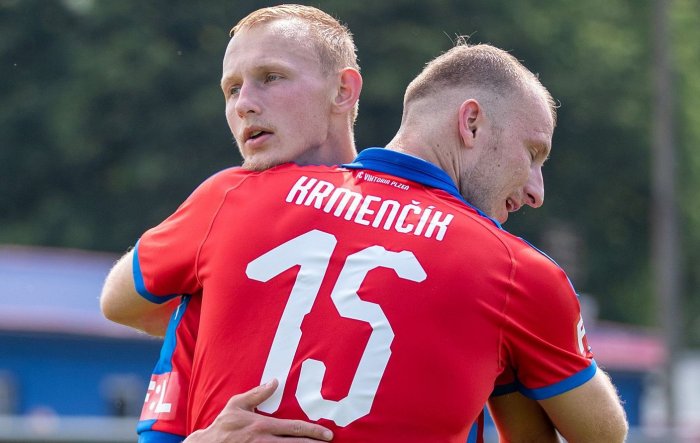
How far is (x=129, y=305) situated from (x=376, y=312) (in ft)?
3.20

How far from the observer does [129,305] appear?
4309mm


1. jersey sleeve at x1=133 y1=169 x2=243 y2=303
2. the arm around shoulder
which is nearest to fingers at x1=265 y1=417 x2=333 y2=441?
jersey sleeve at x1=133 y1=169 x2=243 y2=303

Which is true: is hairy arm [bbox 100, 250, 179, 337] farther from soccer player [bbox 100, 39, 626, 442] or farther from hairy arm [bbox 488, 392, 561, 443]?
hairy arm [bbox 488, 392, 561, 443]

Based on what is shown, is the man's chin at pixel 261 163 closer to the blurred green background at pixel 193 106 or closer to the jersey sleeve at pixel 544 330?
the jersey sleeve at pixel 544 330

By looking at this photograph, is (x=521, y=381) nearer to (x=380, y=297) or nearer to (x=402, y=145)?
(x=380, y=297)

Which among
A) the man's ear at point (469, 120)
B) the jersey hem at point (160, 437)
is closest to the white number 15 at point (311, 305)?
the jersey hem at point (160, 437)

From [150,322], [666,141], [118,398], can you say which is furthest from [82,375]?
[150,322]

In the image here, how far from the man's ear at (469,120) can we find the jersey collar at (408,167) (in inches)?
6.2

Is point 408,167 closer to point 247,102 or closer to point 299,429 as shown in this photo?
point 247,102

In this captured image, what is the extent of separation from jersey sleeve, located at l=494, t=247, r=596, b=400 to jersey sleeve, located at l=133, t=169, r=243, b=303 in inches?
35.8

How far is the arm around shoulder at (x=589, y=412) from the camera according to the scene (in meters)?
Answer: 3.85

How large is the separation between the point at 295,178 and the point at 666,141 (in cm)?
1625

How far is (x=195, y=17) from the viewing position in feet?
104

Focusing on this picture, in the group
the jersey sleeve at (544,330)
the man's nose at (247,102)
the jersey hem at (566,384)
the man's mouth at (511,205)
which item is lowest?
the jersey hem at (566,384)
